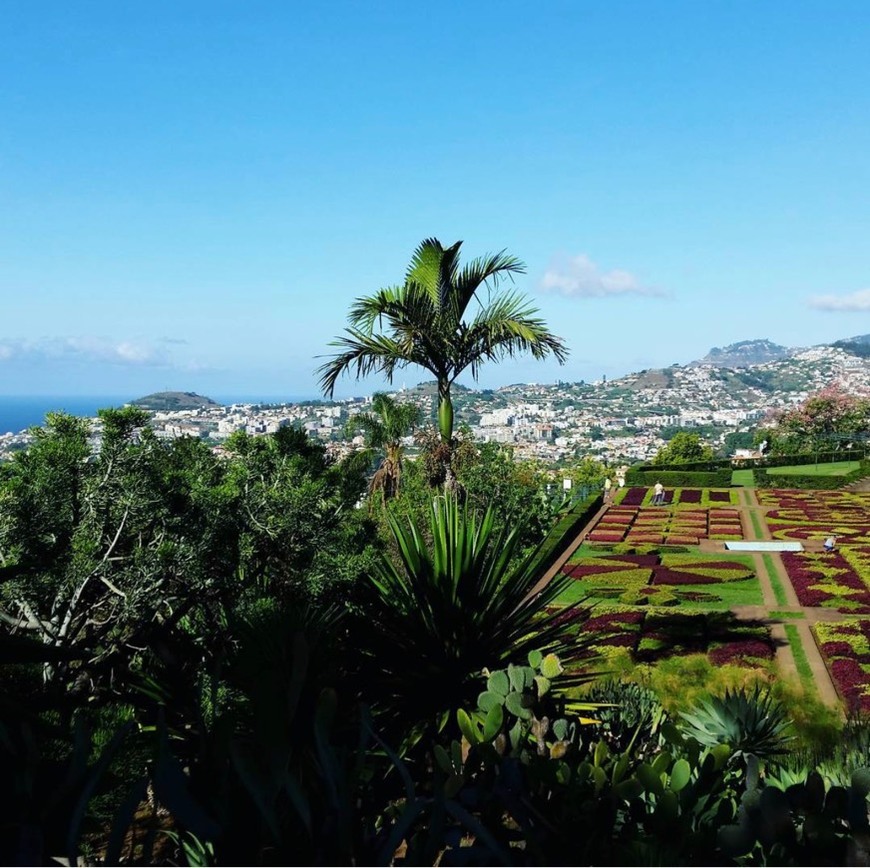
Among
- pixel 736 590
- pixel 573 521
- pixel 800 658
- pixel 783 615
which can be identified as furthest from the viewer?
pixel 573 521

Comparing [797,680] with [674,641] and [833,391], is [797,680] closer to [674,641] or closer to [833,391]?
[674,641]

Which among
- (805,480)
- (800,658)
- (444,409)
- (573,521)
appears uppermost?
(444,409)

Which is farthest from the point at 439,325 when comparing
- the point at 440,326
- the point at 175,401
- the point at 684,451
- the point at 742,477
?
the point at 175,401

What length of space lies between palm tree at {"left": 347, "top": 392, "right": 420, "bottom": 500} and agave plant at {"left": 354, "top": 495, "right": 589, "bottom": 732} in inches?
437

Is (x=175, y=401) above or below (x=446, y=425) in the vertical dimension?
above

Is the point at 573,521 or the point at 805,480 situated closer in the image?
the point at 573,521

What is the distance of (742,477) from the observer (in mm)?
43062

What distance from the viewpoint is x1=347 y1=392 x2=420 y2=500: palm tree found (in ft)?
55.6

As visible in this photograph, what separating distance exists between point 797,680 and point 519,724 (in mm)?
9482

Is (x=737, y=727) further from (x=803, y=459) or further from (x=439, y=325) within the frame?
(x=803, y=459)

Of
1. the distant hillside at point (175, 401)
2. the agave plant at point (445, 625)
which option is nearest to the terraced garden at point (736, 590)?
the agave plant at point (445, 625)

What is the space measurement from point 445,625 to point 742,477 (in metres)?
41.7

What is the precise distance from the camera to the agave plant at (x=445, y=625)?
4.77m

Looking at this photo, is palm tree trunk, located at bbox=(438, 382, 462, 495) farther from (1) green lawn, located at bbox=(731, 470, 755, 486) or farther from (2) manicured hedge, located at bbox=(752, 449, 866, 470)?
(2) manicured hedge, located at bbox=(752, 449, 866, 470)
